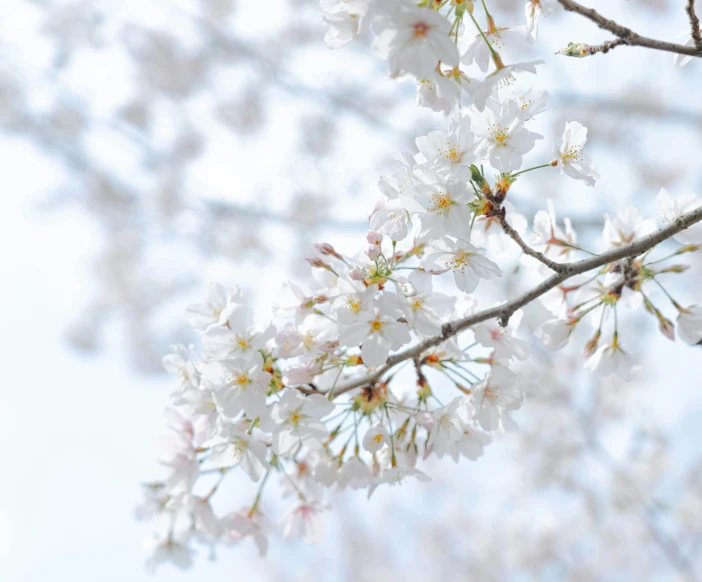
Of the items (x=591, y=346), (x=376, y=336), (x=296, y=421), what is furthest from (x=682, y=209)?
(x=296, y=421)

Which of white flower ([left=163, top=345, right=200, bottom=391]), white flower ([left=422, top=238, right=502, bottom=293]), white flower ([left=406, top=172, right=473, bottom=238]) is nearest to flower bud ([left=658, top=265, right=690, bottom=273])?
white flower ([left=422, top=238, right=502, bottom=293])

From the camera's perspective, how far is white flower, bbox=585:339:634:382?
4.17 feet

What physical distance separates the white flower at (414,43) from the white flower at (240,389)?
564mm

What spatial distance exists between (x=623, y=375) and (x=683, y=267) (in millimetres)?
273

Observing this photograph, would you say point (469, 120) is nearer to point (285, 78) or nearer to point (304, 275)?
point (285, 78)

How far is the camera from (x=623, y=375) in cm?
128

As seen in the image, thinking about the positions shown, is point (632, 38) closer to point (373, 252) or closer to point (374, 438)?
point (373, 252)

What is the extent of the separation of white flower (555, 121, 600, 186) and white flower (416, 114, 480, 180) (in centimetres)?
23

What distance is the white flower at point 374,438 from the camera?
1097 mm

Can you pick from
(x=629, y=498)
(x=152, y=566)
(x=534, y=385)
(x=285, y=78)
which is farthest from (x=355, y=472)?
(x=285, y=78)

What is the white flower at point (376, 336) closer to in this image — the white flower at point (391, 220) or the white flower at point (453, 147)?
the white flower at point (391, 220)

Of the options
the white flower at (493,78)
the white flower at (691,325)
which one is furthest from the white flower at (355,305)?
the white flower at (691,325)

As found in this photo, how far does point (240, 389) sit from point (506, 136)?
0.66m

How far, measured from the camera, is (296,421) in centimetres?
104
